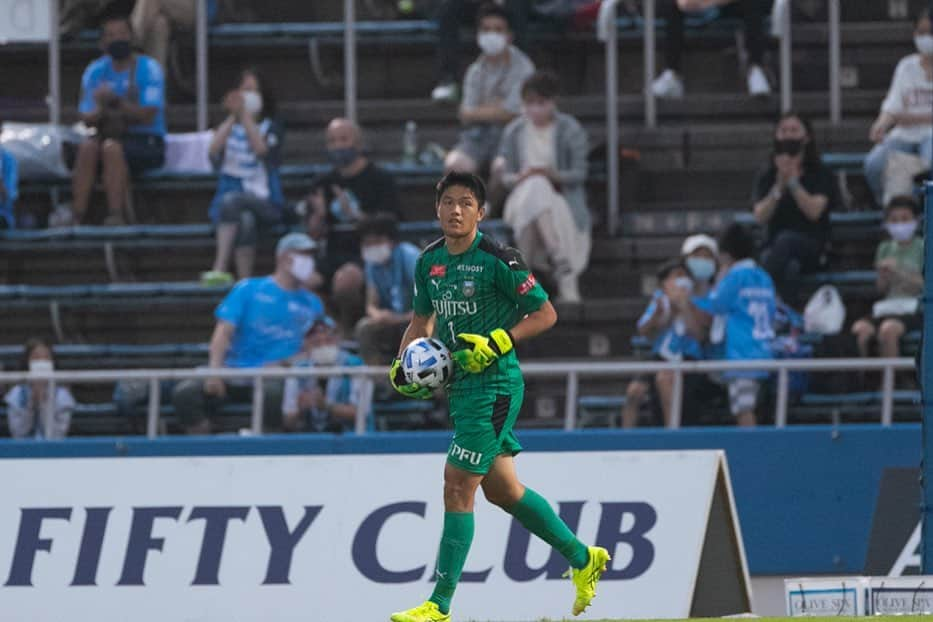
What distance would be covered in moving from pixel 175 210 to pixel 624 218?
3828mm

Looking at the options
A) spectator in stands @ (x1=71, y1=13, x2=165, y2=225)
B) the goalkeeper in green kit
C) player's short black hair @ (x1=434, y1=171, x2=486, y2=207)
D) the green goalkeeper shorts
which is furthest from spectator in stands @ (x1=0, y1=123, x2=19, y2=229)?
the green goalkeeper shorts

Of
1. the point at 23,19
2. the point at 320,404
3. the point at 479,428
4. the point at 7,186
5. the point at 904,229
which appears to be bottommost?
the point at 320,404

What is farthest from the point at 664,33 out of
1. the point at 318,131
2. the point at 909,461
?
the point at 909,461

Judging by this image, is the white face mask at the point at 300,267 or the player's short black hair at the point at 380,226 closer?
the white face mask at the point at 300,267

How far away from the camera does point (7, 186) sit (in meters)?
16.2

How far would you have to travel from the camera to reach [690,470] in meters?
11.5

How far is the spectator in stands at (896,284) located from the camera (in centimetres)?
1401

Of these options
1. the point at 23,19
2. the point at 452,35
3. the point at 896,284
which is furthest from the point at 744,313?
the point at 23,19

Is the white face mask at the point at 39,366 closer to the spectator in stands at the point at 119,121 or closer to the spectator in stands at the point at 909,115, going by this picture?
the spectator in stands at the point at 119,121

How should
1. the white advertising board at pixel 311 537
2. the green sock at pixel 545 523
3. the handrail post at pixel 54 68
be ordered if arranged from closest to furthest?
1. the green sock at pixel 545 523
2. the white advertising board at pixel 311 537
3. the handrail post at pixel 54 68

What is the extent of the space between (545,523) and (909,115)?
7.27 metres

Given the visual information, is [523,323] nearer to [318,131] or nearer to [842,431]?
[842,431]

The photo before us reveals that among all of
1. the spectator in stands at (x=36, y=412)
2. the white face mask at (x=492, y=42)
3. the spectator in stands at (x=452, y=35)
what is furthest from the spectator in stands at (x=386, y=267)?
the spectator in stands at (x=452, y=35)

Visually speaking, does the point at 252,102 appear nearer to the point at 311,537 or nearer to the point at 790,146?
the point at 790,146
